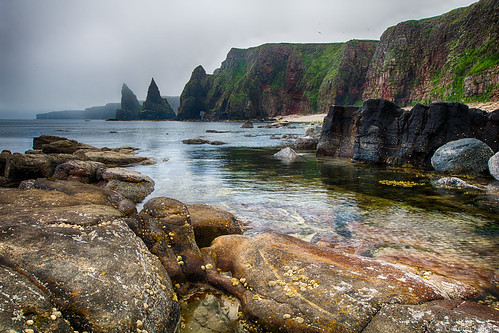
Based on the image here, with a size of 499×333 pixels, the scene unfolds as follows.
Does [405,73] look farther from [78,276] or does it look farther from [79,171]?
[78,276]

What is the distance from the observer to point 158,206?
23.5 ft

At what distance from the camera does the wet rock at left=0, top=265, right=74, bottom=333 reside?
3.05 m

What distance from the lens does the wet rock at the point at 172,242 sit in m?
5.61

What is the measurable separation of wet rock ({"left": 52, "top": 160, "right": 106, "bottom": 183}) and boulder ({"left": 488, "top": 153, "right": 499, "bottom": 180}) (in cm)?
1974

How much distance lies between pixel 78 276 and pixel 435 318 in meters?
4.69

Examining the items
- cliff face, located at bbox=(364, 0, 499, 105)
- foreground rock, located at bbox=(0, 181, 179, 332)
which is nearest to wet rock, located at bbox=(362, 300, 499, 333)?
foreground rock, located at bbox=(0, 181, 179, 332)

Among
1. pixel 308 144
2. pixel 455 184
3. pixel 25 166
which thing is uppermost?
pixel 25 166

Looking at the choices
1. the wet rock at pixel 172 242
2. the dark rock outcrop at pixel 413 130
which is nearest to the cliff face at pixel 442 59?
the dark rock outcrop at pixel 413 130

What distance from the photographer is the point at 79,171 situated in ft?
45.8

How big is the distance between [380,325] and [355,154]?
20573 mm

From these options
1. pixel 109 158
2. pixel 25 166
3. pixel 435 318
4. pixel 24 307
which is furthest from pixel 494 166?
pixel 109 158

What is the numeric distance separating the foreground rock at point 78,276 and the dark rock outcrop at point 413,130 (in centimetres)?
1997

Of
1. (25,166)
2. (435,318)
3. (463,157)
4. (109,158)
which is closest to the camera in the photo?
(435,318)

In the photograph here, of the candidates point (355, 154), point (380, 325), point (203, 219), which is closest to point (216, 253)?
point (203, 219)
